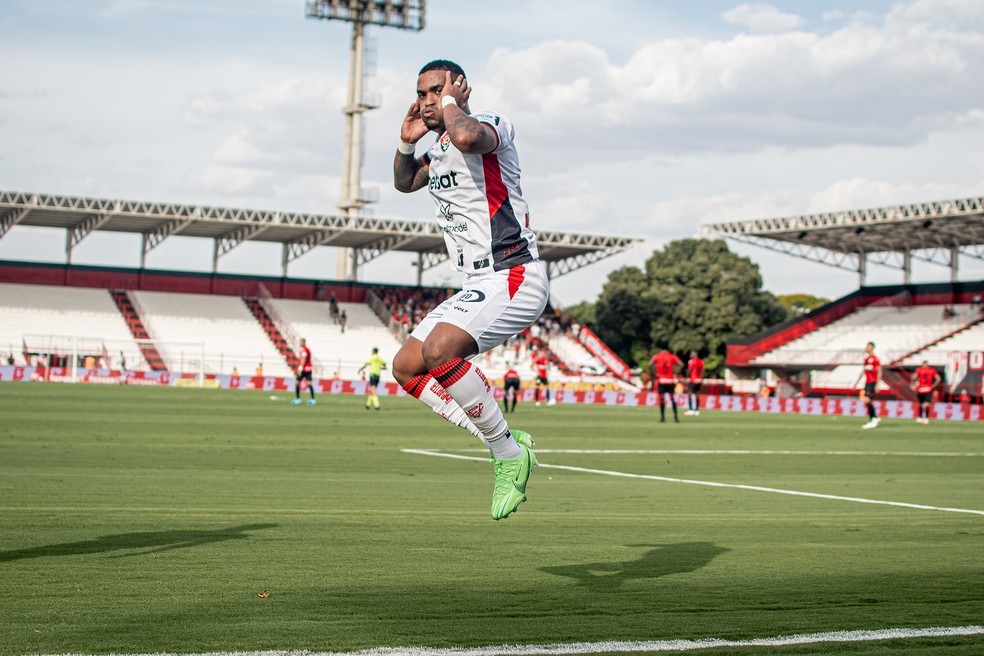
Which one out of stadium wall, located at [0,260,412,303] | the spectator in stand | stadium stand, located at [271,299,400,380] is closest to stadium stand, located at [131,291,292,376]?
stadium wall, located at [0,260,412,303]

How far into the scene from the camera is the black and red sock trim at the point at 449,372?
621 cm

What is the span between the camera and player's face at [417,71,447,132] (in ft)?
20.8

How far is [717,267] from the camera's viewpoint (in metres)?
84.0

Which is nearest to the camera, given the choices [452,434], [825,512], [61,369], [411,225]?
[825,512]

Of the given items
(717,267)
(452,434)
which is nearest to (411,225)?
(717,267)

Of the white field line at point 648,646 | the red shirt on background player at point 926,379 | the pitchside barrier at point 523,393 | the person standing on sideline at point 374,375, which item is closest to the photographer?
the white field line at point 648,646

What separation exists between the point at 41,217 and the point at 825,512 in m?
55.2

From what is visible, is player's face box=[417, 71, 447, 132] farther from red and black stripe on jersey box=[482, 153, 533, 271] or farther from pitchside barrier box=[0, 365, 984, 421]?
pitchside barrier box=[0, 365, 984, 421]

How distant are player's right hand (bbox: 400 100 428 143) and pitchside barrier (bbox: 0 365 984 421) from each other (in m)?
39.9

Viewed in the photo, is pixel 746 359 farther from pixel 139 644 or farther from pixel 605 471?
pixel 139 644

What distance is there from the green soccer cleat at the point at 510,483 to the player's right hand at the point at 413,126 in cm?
184

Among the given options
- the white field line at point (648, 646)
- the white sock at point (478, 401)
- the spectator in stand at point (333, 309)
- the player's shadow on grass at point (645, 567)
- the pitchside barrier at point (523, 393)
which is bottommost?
the player's shadow on grass at point (645, 567)

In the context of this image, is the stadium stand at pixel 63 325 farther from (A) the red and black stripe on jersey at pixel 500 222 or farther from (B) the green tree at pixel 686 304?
(A) the red and black stripe on jersey at pixel 500 222

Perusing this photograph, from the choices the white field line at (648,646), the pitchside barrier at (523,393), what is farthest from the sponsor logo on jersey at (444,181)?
the pitchside barrier at (523,393)
